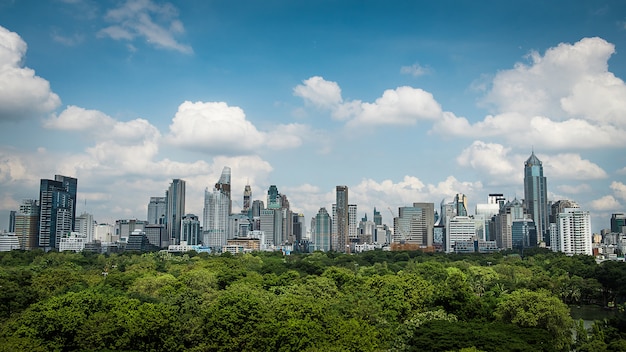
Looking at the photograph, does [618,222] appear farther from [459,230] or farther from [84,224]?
[84,224]

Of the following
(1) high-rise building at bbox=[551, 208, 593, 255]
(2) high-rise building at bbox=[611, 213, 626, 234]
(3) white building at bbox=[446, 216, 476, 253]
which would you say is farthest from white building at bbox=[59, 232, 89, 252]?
(2) high-rise building at bbox=[611, 213, 626, 234]

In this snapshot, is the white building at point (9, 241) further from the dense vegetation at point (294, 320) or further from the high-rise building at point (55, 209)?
the dense vegetation at point (294, 320)

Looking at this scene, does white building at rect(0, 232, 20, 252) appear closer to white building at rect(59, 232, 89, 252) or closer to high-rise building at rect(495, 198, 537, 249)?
white building at rect(59, 232, 89, 252)

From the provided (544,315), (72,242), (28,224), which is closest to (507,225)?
(72,242)

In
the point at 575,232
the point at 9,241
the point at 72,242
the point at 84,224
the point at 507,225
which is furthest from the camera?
the point at 84,224


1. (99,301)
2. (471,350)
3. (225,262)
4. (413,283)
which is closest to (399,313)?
(413,283)

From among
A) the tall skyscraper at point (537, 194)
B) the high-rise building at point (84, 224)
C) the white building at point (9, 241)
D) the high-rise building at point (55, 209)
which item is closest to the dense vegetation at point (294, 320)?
the white building at point (9, 241)
